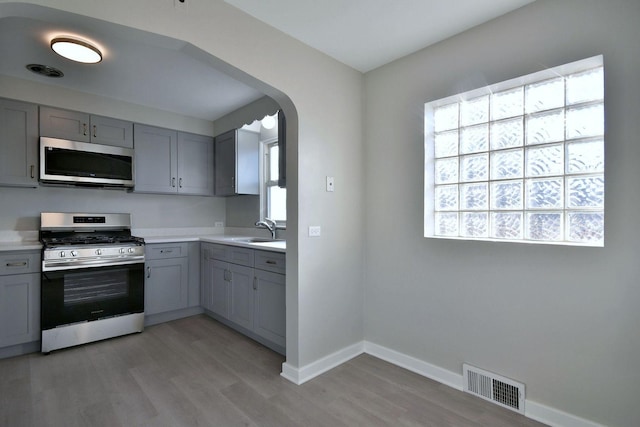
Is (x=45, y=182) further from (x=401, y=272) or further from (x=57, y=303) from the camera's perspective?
(x=401, y=272)

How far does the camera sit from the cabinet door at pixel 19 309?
8.55 feet

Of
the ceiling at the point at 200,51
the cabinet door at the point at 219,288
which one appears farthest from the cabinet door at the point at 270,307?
the ceiling at the point at 200,51

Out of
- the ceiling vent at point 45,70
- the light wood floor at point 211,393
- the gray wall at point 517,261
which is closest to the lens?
the gray wall at point 517,261

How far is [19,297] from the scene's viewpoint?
267 cm

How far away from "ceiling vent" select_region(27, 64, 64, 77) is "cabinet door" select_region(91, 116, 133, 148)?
19.9 inches

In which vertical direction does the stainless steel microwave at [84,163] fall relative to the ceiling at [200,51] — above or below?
below

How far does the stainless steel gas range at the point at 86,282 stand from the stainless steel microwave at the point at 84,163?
43 cm

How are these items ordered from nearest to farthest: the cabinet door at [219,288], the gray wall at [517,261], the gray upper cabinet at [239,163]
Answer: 1. the gray wall at [517,261]
2. the cabinet door at [219,288]
3. the gray upper cabinet at [239,163]

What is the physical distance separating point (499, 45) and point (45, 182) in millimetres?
4024

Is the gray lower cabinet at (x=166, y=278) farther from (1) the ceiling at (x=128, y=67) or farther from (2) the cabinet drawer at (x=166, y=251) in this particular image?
(1) the ceiling at (x=128, y=67)

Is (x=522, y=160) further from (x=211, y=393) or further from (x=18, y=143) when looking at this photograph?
(x=18, y=143)

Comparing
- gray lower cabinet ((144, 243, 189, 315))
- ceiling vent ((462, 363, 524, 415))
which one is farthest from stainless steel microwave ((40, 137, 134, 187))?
ceiling vent ((462, 363, 524, 415))

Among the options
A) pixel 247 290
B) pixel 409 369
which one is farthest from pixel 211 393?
pixel 409 369

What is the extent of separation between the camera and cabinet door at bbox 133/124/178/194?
3.62 m
